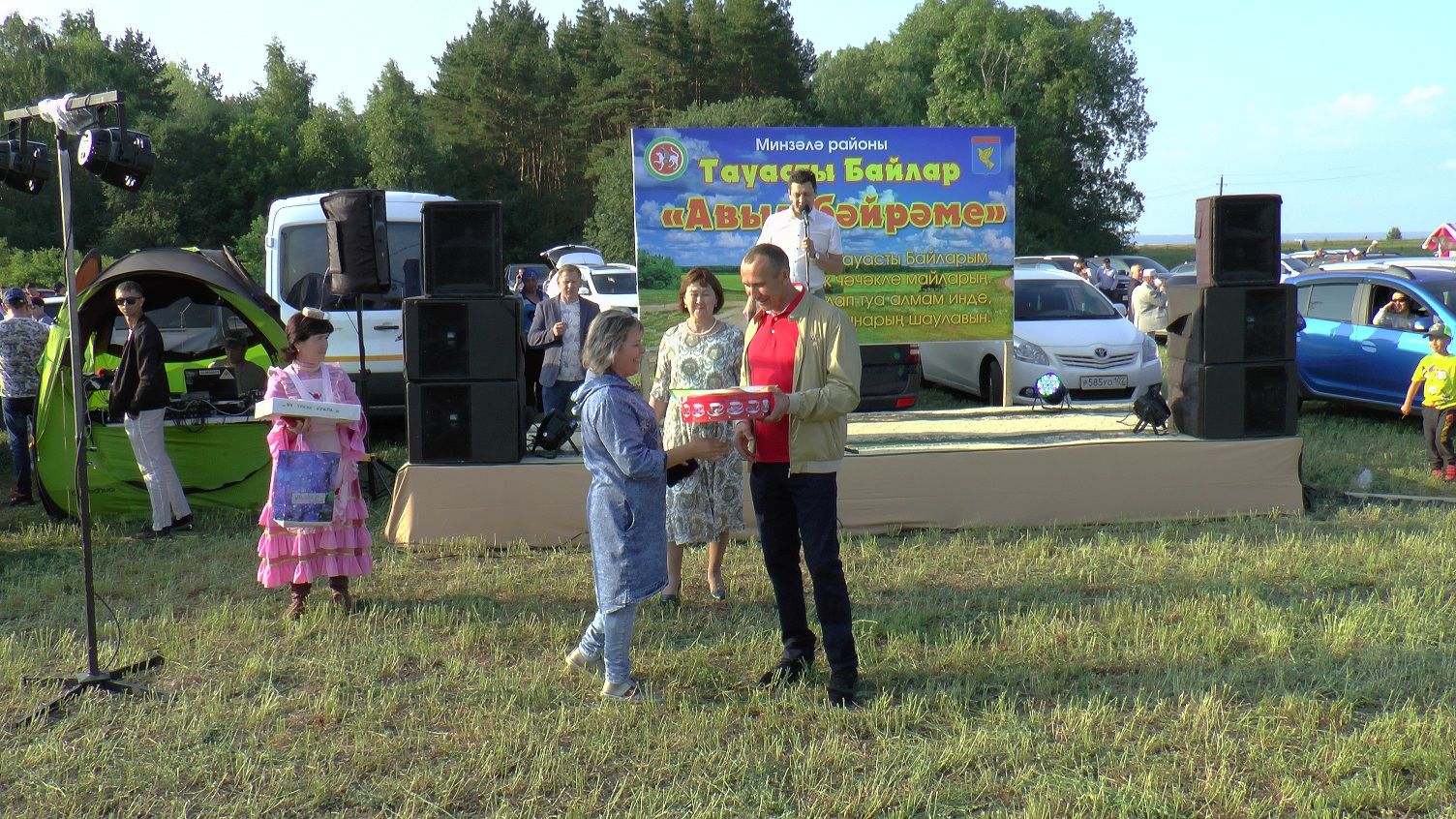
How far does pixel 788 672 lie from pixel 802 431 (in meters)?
1.04

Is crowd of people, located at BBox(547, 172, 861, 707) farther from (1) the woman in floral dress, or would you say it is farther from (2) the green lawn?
(1) the woman in floral dress

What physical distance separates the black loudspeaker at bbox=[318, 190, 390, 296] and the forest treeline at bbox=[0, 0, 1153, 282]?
29855 millimetres

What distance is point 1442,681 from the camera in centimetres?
465

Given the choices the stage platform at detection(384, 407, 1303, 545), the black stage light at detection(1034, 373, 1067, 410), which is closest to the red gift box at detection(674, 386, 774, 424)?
the stage platform at detection(384, 407, 1303, 545)

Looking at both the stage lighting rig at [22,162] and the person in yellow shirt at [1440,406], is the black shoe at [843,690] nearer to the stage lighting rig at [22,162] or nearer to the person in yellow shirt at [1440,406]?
the stage lighting rig at [22,162]

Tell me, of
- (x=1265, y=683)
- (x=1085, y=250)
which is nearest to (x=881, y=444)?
(x=1265, y=683)

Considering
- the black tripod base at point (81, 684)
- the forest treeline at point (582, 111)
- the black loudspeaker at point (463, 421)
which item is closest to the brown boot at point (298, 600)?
the black tripod base at point (81, 684)

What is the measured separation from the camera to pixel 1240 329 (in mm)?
7762

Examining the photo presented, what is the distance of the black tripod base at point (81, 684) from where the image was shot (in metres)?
4.54

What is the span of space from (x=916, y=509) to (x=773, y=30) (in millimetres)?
42492

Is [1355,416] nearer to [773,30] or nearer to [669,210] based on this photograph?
[669,210]

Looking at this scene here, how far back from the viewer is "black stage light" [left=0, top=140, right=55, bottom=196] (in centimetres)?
538

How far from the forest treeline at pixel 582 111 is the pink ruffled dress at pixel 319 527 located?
1282 inches

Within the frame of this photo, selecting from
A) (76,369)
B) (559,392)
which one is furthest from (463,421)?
(76,369)
